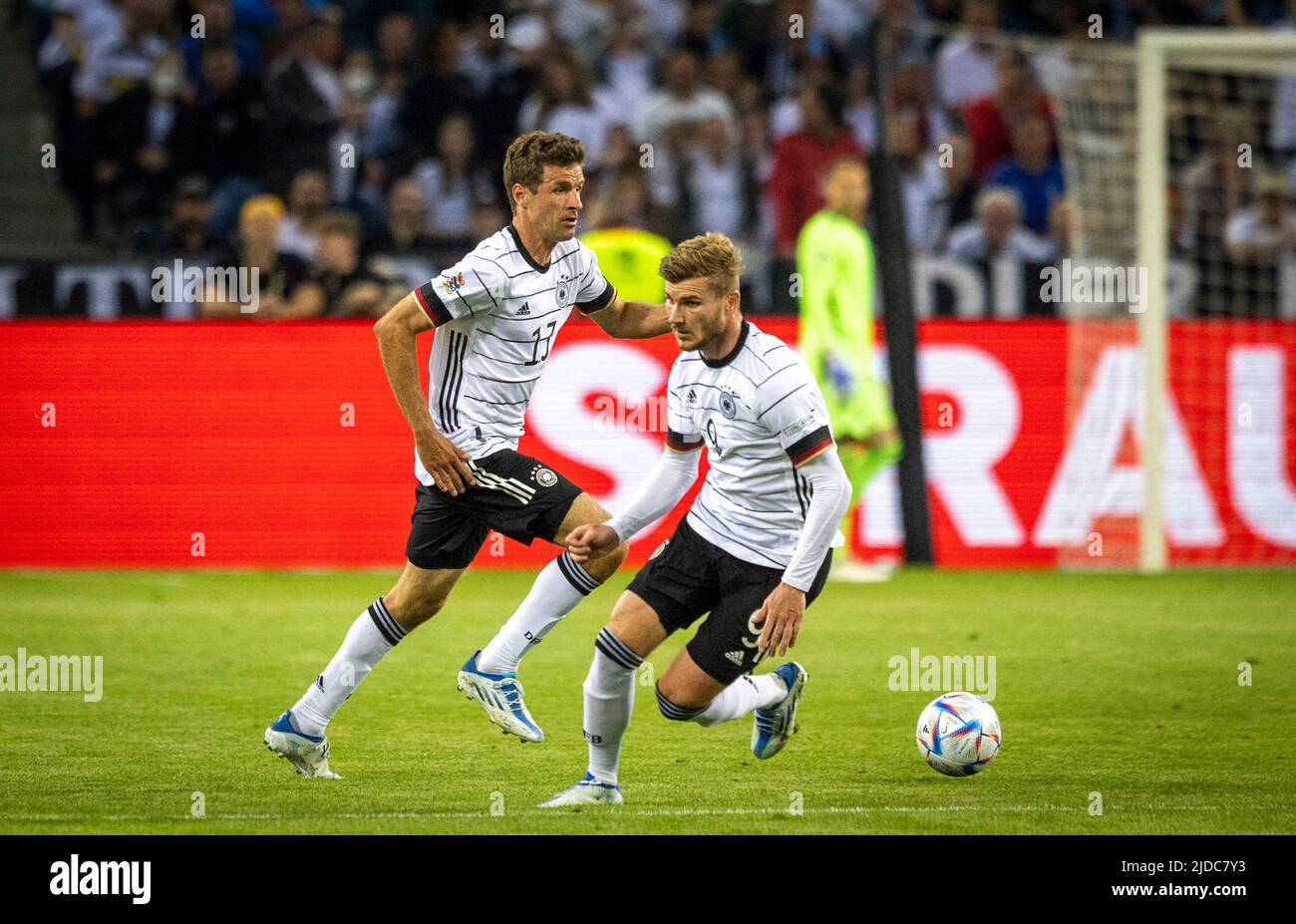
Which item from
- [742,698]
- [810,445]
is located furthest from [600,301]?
[742,698]

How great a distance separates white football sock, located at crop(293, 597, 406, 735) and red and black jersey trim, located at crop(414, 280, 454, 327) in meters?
0.99

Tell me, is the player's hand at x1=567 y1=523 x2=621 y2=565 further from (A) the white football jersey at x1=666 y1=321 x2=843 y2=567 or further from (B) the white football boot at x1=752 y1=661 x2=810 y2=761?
(B) the white football boot at x1=752 y1=661 x2=810 y2=761

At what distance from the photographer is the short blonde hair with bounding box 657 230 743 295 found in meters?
5.63

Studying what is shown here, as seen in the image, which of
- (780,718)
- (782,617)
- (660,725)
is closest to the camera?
(782,617)

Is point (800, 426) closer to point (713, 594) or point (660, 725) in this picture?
point (713, 594)

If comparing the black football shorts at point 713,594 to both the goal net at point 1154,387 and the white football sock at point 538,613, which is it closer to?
the white football sock at point 538,613

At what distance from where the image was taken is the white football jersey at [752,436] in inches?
225

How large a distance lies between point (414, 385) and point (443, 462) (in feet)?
0.93

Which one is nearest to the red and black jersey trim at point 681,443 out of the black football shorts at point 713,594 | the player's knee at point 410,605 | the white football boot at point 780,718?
the black football shorts at point 713,594

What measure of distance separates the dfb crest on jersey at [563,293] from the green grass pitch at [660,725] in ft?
5.26

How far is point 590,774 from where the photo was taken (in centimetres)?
582

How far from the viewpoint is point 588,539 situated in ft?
19.7

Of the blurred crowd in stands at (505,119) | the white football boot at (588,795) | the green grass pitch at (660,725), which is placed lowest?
the green grass pitch at (660,725)

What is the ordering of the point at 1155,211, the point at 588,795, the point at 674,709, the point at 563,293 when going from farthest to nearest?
1. the point at 1155,211
2. the point at 563,293
3. the point at 674,709
4. the point at 588,795
